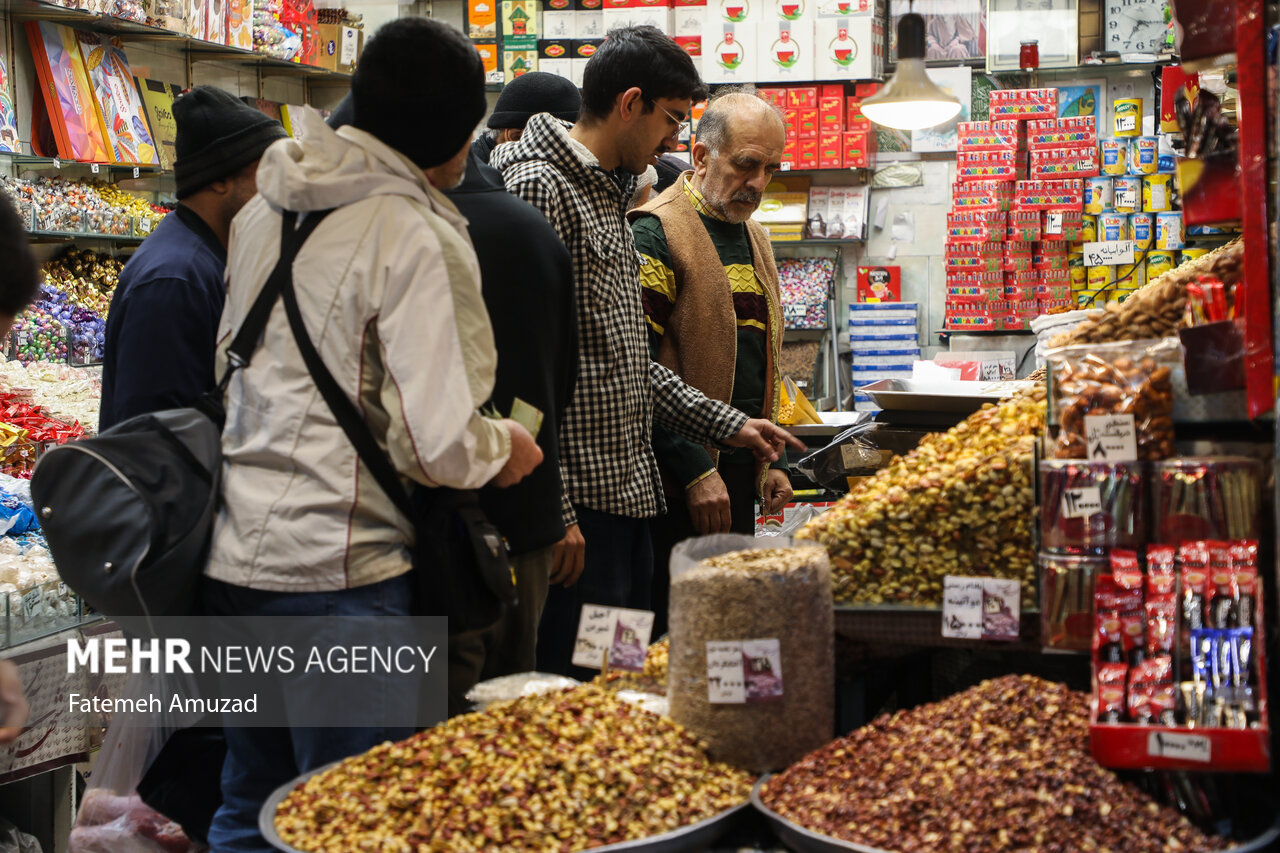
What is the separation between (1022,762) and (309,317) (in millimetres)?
1014

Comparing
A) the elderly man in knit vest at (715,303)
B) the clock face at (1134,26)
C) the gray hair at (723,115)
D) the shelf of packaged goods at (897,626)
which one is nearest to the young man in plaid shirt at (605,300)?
the elderly man in knit vest at (715,303)

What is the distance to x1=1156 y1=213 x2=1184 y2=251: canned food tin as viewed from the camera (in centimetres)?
595

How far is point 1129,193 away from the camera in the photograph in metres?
5.97

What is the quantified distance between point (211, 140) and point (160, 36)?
3191 millimetres

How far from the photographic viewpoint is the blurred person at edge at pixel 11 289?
1.47 metres

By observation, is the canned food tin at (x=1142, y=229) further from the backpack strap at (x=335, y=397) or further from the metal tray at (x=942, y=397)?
the backpack strap at (x=335, y=397)

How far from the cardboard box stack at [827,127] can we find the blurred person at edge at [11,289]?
5.53m

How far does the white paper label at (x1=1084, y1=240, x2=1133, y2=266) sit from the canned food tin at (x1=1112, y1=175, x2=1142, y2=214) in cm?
17

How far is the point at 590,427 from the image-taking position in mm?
2371

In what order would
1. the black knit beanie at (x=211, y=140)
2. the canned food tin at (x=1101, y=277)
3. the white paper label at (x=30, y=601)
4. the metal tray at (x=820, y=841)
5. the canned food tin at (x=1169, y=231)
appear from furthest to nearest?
the canned food tin at (x=1101, y=277) → the canned food tin at (x=1169, y=231) → the white paper label at (x=30, y=601) → the black knit beanie at (x=211, y=140) → the metal tray at (x=820, y=841)

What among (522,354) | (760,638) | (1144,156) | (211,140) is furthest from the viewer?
(1144,156)

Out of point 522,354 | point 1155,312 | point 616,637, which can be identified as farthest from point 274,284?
point 1155,312

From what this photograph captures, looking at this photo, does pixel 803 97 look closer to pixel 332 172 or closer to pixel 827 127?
pixel 827 127

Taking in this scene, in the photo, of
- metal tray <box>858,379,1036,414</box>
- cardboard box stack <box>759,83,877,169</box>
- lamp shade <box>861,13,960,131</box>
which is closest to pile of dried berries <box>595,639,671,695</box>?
metal tray <box>858,379,1036,414</box>
